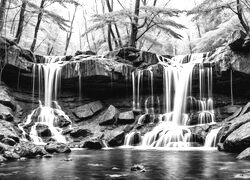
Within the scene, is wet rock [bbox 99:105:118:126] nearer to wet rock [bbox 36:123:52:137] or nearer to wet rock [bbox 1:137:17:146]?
wet rock [bbox 36:123:52:137]

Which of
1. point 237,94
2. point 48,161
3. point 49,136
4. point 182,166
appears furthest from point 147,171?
point 237,94

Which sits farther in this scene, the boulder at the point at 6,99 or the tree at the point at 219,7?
the tree at the point at 219,7

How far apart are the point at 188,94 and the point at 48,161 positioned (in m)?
11.5

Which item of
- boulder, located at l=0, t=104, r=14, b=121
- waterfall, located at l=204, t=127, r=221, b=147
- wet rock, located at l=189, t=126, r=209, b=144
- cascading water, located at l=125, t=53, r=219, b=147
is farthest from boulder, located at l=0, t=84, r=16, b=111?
waterfall, located at l=204, t=127, r=221, b=147

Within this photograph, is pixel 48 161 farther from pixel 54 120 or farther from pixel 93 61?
pixel 93 61

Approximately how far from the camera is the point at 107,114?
17.8m

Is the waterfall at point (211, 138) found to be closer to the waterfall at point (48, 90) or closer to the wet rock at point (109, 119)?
the wet rock at point (109, 119)

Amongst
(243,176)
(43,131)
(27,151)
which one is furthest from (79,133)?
(243,176)

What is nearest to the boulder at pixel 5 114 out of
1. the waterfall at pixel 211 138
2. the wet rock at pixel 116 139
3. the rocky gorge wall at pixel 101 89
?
the rocky gorge wall at pixel 101 89

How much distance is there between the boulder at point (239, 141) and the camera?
10.3 meters

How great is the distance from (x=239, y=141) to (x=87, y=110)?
11306 mm

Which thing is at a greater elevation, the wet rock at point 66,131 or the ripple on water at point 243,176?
the wet rock at point 66,131

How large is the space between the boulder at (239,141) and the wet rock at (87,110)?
1018cm

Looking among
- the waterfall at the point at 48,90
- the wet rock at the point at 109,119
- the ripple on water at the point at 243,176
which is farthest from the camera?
the waterfall at the point at 48,90
